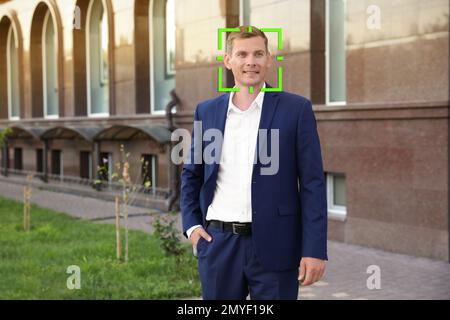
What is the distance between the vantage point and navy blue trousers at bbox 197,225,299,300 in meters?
3.55

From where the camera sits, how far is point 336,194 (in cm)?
1127

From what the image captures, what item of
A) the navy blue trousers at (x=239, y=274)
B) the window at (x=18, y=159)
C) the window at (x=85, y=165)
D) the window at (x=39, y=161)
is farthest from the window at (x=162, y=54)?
the navy blue trousers at (x=239, y=274)

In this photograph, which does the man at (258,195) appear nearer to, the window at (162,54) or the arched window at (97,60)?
the window at (162,54)

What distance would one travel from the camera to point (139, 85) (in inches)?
675

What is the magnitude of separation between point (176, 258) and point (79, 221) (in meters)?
5.12

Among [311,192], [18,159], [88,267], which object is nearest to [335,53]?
[88,267]

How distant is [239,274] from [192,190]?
53cm

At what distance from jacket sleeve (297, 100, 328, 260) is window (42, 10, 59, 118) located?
20691 mm

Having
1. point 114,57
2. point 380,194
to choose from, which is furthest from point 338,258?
point 114,57

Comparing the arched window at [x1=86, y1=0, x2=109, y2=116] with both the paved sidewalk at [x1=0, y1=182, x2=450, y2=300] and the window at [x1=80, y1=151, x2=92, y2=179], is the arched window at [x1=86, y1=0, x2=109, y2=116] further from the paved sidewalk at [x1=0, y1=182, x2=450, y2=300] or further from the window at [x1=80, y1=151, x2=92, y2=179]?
the paved sidewalk at [x1=0, y1=182, x2=450, y2=300]

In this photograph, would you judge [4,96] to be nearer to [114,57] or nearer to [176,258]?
[114,57]

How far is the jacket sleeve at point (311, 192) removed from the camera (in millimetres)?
3432

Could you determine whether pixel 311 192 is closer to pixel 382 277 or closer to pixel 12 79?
pixel 382 277
